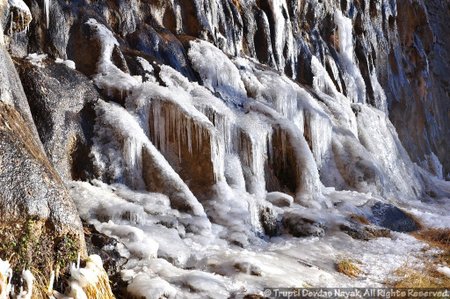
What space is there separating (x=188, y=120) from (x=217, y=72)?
4302mm

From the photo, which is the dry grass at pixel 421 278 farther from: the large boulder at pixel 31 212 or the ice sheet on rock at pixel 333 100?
the ice sheet on rock at pixel 333 100

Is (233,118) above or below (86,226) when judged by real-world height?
above

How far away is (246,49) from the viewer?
17938 millimetres

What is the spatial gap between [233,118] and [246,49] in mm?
6647

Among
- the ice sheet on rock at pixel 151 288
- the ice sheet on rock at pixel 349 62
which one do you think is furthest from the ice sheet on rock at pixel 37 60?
the ice sheet on rock at pixel 349 62

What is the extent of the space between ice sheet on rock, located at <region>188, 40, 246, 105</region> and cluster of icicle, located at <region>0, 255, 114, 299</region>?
8440 mm

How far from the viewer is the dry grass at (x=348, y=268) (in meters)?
7.46

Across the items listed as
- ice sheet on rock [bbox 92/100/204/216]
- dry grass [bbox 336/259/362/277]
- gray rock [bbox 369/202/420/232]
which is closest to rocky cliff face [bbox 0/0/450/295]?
ice sheet on rock [bbox 92/100/204/216]

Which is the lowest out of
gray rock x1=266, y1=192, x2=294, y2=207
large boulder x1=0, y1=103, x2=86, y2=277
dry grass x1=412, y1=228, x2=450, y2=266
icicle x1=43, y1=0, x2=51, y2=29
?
dry grass x1=412, y1=228, x2=450, y2=266

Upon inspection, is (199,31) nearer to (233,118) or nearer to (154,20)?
(154,20)

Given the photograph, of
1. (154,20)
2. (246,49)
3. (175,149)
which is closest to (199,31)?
(154,20)

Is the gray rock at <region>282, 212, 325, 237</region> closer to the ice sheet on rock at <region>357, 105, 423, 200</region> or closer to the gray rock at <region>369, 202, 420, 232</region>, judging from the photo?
the gray rock at <region>369, 202, 420, 232</region>

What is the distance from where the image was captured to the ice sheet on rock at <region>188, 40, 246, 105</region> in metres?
13.7

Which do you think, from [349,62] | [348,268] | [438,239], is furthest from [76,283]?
[349,62]
